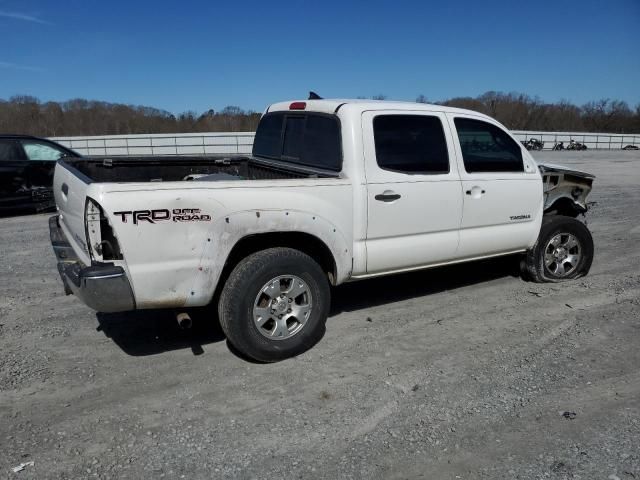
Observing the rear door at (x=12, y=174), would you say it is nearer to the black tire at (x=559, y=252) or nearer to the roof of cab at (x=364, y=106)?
the roof of cab at (x=364, y=106)

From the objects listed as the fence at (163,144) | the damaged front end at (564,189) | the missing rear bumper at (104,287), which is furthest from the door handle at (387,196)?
the fence at (163,144)

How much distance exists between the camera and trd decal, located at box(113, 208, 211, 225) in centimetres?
330

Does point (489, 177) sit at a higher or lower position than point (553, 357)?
higher

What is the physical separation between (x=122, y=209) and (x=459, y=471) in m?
2.49

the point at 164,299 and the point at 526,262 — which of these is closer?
the point at 164,299

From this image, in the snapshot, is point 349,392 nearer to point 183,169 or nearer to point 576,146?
point 183,169

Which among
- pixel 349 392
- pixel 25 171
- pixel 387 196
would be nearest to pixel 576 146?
pixel 25 171

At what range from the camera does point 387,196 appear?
4.30 metres

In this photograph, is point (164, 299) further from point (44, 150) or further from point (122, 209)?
point (44, 150)

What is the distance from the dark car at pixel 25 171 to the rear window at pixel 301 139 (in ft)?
18.5

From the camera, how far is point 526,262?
584 cm

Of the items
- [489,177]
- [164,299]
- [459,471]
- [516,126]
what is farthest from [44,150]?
[516,126]

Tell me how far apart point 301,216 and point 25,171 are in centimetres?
799

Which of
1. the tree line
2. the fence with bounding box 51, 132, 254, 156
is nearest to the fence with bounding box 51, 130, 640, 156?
the fence with bounding box 51, 132, 254, 156
